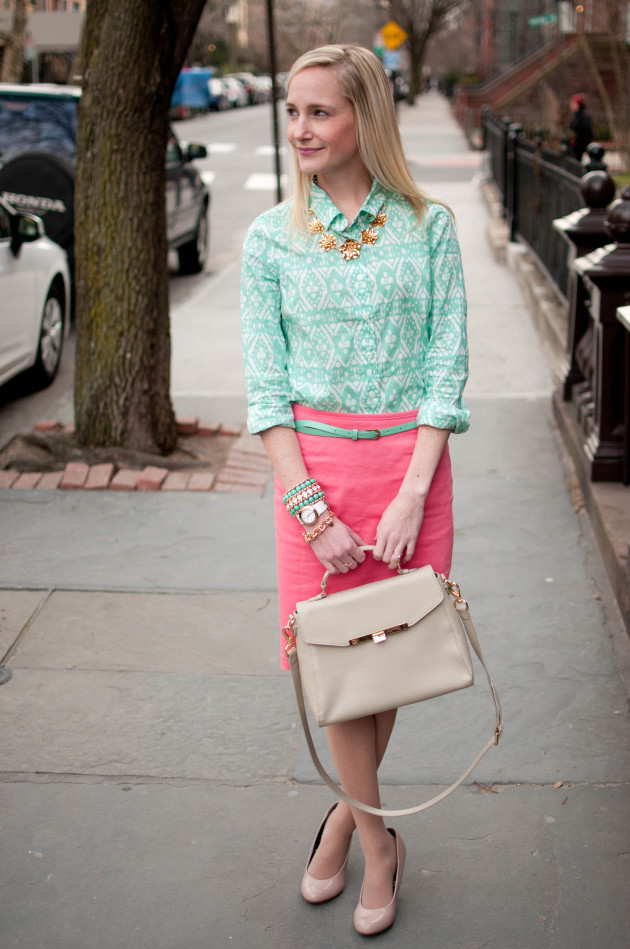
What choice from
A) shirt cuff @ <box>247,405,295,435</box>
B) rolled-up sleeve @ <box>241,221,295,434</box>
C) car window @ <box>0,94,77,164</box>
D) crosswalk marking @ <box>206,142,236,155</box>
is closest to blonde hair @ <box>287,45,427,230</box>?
rolled-up sleeve @ <box>241,221,295,434</box>

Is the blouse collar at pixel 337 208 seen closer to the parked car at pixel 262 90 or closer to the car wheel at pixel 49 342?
the car wheel at pixel 49 342

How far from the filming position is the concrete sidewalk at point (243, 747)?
2.67 metres

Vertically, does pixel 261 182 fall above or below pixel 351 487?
below

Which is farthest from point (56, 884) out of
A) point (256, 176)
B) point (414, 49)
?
point (414, 49)

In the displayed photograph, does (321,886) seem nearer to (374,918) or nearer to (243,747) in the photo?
(374,918)

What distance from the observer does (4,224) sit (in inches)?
294

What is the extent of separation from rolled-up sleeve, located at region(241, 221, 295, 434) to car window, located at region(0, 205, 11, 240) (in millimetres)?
5484

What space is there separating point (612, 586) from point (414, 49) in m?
70.8

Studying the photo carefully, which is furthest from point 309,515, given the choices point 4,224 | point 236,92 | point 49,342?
point 236,92

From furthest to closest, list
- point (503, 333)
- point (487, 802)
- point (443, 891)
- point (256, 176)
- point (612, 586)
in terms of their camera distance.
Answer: point (256, 176) → point (503, 333) → point (612, 586) → point (487, 802) → point (443, 891)

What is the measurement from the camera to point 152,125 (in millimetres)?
5754

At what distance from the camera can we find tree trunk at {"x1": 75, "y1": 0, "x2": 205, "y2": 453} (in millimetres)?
5598

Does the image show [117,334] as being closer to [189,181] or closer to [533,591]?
[533,591]

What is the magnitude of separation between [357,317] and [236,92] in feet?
211
